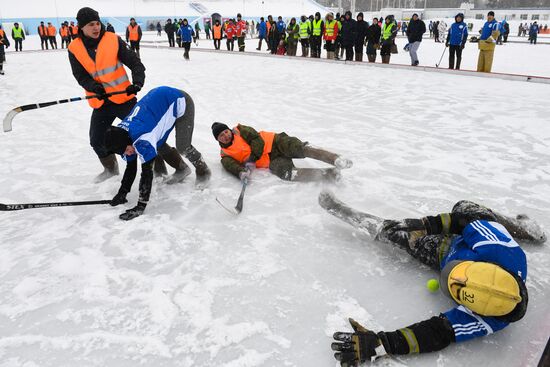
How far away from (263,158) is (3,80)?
8.89 m

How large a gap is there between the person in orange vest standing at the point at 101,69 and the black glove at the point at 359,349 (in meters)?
2.36

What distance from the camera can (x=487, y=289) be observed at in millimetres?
1593

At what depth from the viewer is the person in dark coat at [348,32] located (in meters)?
11.1

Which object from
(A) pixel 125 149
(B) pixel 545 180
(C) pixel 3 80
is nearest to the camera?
(A) pixel 125 149

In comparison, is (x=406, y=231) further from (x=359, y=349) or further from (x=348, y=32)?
(x=348, y=32)

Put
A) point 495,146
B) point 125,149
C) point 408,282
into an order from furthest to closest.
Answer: point 495,146
point 125,149
point 408,282

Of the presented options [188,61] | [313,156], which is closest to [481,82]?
[313,156]

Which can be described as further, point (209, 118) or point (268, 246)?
point (209, 118)

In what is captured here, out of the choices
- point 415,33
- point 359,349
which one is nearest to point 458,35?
point 415,33

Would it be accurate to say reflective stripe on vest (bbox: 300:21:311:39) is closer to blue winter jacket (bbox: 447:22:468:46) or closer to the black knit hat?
blue winter jacket (bbox: 447:22:468:46)

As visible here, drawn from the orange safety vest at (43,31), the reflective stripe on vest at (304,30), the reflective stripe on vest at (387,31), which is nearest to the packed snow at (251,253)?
the reflective stripe on vest at (387,31)

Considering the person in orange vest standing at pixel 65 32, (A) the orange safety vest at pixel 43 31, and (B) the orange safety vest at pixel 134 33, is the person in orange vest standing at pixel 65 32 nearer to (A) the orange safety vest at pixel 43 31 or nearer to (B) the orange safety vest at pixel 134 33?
(A) the orange safety vest at pixel 43 31

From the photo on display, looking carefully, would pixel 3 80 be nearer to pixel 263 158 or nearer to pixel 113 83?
pixel 113 83

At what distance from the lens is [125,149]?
9.05 feet
